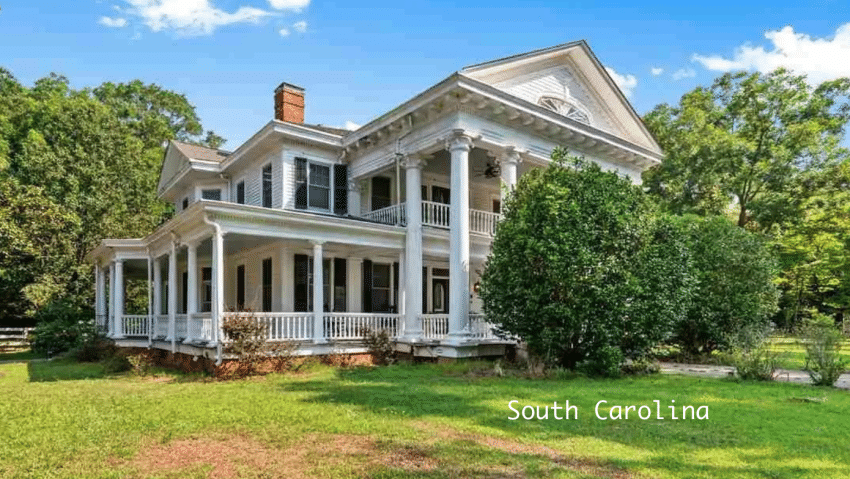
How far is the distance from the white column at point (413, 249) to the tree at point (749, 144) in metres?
22.4

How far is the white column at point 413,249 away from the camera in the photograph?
1512cm

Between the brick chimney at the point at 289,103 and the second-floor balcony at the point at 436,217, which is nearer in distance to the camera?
the second-floor balcony at the point at 436,217

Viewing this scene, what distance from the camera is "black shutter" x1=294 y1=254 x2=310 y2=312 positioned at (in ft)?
54.2

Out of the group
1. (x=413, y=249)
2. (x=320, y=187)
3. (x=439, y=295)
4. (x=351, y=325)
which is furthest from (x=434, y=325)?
(x=320, y=187)

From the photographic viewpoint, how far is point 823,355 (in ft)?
35.1

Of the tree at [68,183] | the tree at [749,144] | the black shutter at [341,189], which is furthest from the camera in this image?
the tree at [749,144]

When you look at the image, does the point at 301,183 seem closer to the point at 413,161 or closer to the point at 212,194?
the point at 413,161

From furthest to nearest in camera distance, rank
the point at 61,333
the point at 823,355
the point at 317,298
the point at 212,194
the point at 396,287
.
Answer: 1. the point at 212,194
2. the point at 61,333
3. the point at 396,287
4. the point at 317,298
5. the point at 823,355

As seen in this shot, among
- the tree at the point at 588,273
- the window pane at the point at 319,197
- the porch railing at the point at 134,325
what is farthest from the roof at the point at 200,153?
the tree at the point at 588,273

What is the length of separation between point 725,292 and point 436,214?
328 inches

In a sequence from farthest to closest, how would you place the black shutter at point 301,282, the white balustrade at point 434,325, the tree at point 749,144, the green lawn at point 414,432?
the tree at point 749,144 → the black shutter at point 301,282 → the white balustrade at point 434,325 → the green lawn at point 414,432

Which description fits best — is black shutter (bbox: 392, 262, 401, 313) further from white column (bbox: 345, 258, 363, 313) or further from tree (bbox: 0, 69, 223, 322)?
tree (bbox: 0, 69, 223, 322)

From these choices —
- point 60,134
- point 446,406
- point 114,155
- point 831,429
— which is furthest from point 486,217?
point 60,134

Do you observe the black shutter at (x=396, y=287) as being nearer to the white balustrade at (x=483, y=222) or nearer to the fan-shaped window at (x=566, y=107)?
the white balustrade at (x=483, y=222)
